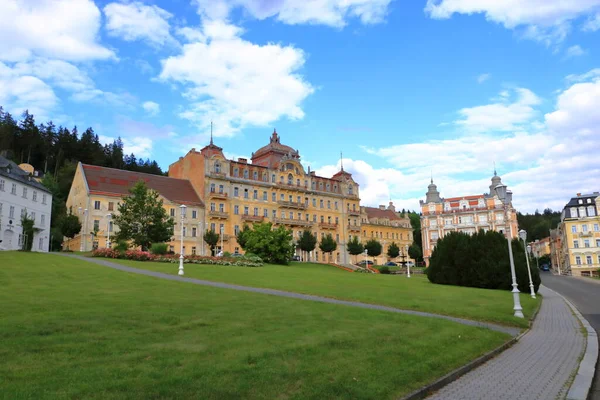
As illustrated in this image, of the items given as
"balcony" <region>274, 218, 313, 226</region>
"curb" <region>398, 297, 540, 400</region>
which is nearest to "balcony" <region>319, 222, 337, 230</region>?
"balcony" <region>274, 218, 313, 226</region>

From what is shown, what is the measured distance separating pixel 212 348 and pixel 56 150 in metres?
111

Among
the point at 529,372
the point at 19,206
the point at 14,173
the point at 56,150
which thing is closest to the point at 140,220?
the point at 19,206

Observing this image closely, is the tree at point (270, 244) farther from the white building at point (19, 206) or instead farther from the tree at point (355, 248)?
the tree at point (355, 248)

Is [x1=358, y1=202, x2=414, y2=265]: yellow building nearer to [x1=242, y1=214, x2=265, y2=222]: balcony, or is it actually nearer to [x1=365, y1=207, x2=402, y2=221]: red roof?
[x1=365, y1=207, x2=402, y2=221]: red roof

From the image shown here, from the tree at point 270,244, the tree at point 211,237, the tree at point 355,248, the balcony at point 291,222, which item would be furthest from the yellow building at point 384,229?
the tree at point 270,244

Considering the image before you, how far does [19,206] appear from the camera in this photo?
54.1 meters

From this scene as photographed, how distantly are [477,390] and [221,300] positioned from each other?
428 inches

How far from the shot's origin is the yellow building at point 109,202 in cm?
6625

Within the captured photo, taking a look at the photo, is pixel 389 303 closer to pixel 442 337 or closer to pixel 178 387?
pixel 442 337

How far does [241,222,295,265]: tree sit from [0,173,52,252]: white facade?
26771 mm

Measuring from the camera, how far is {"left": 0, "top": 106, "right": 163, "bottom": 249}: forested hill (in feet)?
305

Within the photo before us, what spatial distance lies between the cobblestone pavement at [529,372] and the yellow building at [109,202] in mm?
55626

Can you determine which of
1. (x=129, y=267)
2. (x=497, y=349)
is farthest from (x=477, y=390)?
(x=129, y=267)

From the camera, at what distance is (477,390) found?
30.8 ft
